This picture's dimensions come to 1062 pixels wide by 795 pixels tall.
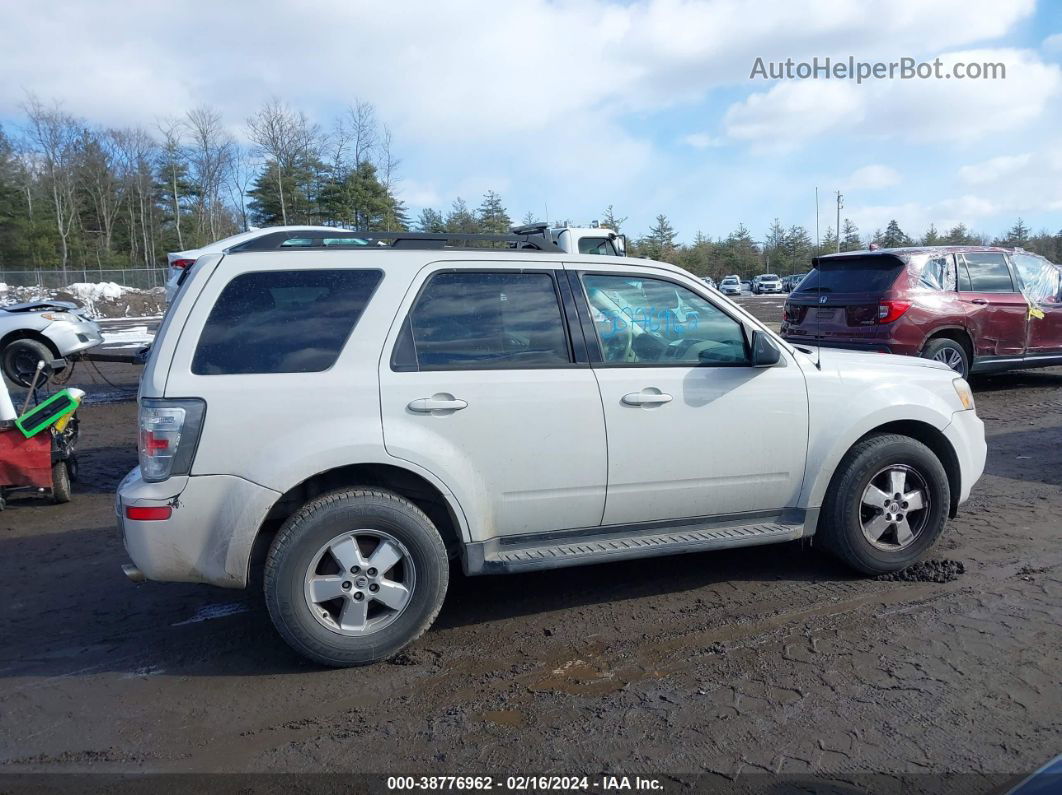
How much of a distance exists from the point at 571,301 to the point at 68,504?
4850 millimetres

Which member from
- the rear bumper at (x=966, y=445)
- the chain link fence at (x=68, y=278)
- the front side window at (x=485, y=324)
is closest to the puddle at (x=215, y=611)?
the front side window at (x=485, y=324)

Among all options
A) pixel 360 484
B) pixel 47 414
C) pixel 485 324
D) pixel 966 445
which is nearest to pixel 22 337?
pixel 47 414

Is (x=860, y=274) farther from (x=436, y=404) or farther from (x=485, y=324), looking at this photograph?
(x=436, y=404)

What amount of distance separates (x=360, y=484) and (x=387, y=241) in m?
1.48

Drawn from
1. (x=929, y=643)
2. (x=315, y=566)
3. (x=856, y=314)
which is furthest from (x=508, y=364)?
(x=856, y=314)

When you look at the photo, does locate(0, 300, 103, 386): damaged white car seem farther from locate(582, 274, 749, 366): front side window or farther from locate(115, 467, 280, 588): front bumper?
locate(582, 274, 749, 366): front side window

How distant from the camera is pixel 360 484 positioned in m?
3.89

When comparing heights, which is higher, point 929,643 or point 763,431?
point 763,431

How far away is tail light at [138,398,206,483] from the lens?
3549mm

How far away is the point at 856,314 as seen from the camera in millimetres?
9758

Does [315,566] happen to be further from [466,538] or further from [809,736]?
[809,736]

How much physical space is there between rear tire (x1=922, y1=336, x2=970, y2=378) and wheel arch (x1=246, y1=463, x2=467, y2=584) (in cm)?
782

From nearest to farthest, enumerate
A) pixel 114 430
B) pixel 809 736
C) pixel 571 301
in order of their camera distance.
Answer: pixel 809 736 → pixel 571 301 → pixel 114 430

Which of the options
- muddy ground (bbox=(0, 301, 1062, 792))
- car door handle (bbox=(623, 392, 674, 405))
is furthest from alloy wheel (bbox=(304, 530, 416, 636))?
car door handle (bbox=(623, 392, 674, 405))
